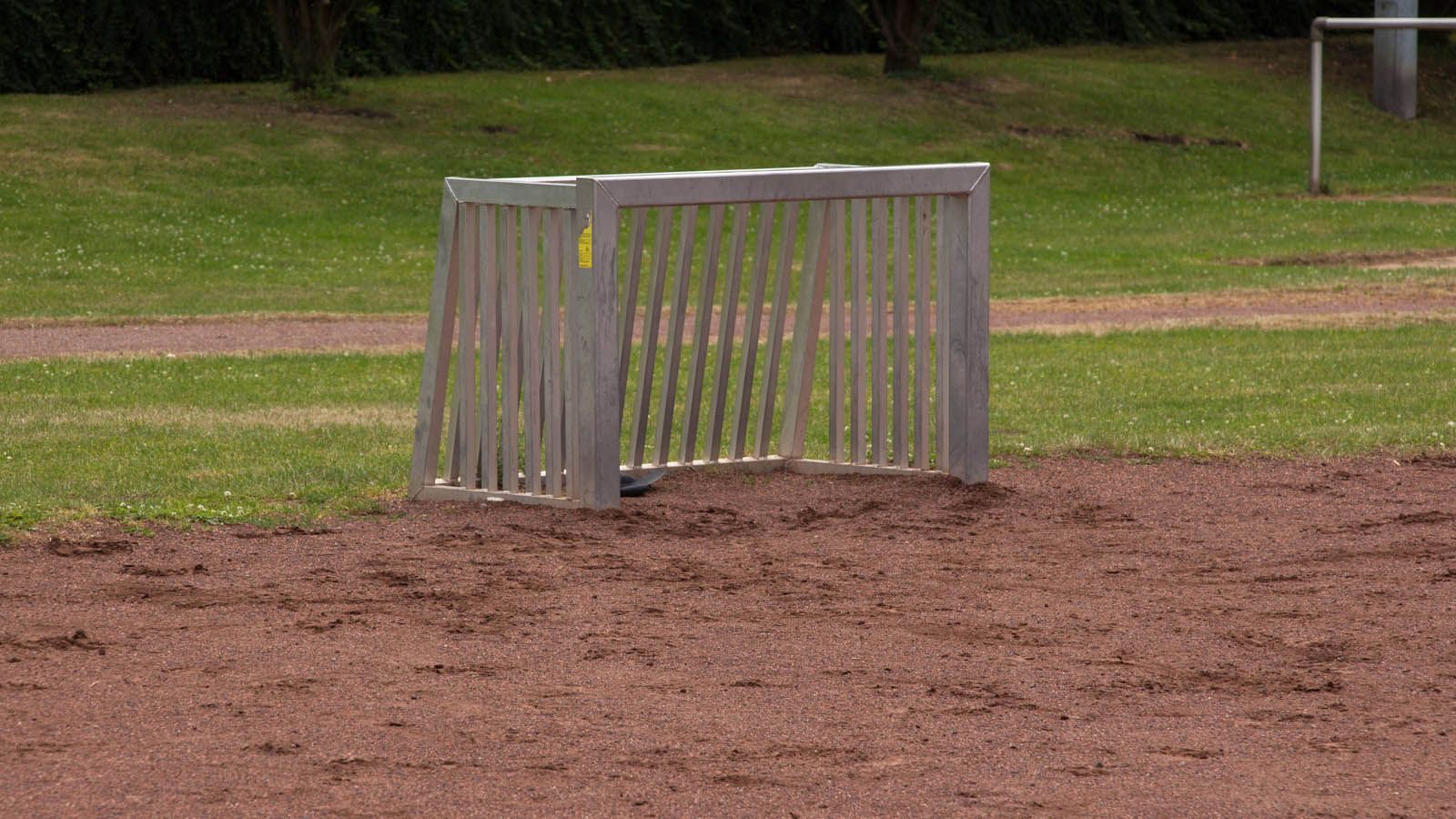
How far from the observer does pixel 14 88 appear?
28.6 meters

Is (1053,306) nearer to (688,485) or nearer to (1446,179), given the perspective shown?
(688,485)

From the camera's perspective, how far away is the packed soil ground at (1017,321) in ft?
48.2

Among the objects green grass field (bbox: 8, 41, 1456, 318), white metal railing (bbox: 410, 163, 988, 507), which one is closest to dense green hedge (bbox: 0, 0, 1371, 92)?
green grass field (bbox: 8, 41, 1456, 318)

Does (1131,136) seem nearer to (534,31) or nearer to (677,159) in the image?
(677,159)

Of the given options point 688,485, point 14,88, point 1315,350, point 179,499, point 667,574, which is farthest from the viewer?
point 14,88

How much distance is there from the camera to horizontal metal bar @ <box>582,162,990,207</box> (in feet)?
28.0

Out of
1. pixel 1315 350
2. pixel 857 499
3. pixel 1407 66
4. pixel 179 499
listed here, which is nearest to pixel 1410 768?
pixel 857 499

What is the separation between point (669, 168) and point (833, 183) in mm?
16804

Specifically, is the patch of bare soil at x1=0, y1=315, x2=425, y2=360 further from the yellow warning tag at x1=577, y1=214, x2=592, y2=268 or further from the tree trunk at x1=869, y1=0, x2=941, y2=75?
the tree trunk at x1=869, y1=0, x2=941, y2=75

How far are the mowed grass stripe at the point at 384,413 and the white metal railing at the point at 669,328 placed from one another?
0.61 meters

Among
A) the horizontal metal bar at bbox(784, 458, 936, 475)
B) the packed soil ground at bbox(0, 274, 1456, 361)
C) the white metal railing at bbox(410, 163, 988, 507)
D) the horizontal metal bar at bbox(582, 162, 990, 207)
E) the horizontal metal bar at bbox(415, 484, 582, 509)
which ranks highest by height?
the horizontal metal bar at bbox(582, 162, 990, 207)

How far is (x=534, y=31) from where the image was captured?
3322 cm

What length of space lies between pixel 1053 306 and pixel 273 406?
26.3 feet

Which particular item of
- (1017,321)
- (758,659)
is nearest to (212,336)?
(1017,321)
